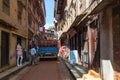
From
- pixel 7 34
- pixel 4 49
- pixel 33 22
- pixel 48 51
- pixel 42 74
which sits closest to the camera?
pixel 42 74

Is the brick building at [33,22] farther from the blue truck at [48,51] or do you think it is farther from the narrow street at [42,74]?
the narrow street at [42,74]

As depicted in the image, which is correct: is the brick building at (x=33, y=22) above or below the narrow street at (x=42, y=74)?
above

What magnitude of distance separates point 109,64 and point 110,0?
8.08 feet

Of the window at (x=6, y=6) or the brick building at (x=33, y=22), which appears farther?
the brick building at (x=33, y=22)

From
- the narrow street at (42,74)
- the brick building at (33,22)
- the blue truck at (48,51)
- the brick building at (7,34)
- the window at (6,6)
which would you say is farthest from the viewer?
the brick building at (33,22)

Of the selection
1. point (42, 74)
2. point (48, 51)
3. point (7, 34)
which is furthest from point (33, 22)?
point (42, 74)

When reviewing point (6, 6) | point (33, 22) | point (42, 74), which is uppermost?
point (33, 22)

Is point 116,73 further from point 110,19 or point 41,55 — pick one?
point 41,55

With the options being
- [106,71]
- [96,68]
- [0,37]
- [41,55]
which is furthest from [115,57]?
[41,55]

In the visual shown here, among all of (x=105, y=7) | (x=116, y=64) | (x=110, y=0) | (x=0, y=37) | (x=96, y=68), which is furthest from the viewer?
(x=0, y=37)

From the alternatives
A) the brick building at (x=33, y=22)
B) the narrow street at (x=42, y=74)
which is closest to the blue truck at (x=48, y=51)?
the brick building at (x=33, y=22)

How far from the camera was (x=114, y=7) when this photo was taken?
31.0ft

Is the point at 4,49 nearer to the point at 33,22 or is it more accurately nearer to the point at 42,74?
the point at 42,74

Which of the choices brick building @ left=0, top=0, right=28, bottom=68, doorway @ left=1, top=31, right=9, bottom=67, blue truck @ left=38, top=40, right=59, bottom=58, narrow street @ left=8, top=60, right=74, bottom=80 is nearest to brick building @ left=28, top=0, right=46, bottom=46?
blue truck @ left=38, top=40, right=59, bottom=58
